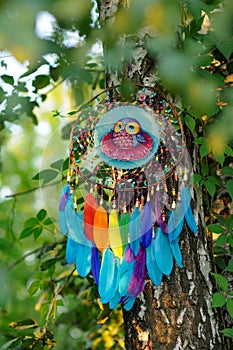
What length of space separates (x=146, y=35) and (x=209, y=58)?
0.17 metres

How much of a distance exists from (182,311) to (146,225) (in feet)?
0.74

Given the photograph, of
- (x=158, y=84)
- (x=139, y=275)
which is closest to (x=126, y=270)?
(x=139, y=275)

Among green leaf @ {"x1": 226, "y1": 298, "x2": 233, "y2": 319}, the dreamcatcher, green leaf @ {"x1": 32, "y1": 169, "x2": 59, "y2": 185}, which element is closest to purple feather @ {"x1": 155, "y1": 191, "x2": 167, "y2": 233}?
the dreamcatcher

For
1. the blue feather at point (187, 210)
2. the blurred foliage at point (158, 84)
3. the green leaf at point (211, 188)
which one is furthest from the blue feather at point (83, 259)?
the green leaf at point (211, 188)

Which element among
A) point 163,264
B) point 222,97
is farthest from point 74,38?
point 163,264

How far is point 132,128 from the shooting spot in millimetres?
1196

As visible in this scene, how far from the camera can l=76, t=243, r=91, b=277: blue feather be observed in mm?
1275

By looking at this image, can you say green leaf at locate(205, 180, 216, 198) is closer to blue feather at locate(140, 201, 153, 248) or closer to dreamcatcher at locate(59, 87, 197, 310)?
dreamcatcher at locate(59, 87, 197, 310)

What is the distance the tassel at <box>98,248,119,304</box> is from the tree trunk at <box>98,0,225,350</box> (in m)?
0.09

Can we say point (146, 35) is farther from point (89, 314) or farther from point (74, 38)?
point (89, 314)

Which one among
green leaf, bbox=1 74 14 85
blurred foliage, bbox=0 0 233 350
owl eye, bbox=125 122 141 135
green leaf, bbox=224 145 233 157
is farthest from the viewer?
green leaf, bbox=1 74 14 85

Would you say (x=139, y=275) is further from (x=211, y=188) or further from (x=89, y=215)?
(x=211, y=188)

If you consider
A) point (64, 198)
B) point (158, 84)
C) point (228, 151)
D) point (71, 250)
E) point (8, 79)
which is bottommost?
point (71, 250)

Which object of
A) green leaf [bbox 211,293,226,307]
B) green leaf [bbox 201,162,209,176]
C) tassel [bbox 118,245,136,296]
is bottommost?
green leaf [bbox 211,293,226,307]
